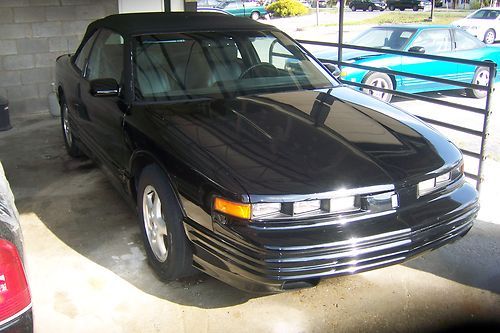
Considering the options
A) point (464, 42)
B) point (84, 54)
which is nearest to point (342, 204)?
point (84, 54)

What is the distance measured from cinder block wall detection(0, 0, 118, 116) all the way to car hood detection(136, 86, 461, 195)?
512 cm

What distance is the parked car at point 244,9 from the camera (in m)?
28.7

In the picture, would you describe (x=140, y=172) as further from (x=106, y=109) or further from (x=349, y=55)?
(x=349, y=55)

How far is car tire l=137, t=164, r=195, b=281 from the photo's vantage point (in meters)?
3.00

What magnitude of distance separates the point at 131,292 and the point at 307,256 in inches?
50.3

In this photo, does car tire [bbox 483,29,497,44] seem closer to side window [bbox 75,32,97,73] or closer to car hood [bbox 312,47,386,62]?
car hood [bbox 312,47,386,62]

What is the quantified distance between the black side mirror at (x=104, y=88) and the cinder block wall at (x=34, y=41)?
4723mm

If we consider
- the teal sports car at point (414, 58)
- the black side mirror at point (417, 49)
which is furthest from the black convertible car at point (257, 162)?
the black side mirror at point (417, 49)

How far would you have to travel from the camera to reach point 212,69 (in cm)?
392

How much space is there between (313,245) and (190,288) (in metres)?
1.07

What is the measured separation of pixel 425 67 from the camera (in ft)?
28.5

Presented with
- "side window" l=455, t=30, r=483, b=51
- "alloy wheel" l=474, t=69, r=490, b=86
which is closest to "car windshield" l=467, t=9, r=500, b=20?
"alloy wheel" l=474, t=69, r=490, b=86

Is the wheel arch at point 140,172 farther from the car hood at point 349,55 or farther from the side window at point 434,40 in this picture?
the side window at point 434,40

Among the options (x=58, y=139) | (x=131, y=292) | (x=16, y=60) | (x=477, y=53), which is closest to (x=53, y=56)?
(x=16, y=60)
